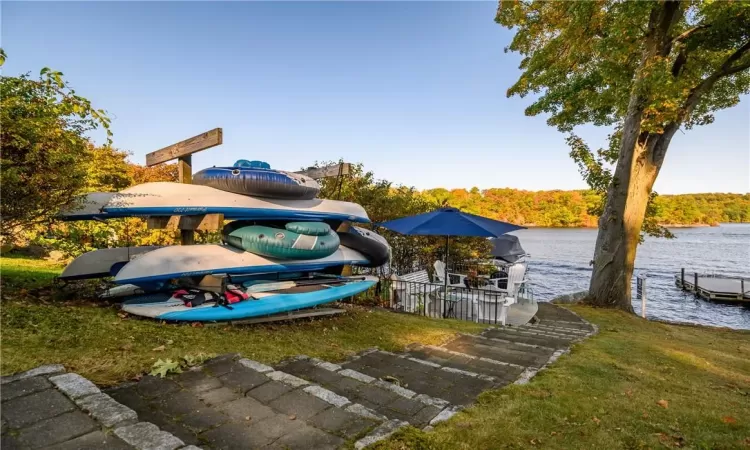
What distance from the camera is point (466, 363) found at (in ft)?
12.9

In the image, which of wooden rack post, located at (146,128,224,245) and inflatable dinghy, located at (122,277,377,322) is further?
wooden rack post, located at (146,128,224,245)

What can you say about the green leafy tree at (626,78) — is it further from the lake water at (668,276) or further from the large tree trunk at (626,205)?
the lake water at (668,276)

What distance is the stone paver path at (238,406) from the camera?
73.5 inches

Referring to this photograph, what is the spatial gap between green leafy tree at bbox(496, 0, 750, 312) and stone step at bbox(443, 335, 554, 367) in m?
7.74

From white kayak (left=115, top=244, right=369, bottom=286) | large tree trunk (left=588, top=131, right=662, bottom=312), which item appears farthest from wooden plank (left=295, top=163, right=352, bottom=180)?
large tree trunk (left=588, top=131, right=662, bottom=312)

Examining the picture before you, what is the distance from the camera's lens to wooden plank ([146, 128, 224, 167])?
5129 millimetres

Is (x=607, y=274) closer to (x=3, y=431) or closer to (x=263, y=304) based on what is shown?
(x=263, y=304)

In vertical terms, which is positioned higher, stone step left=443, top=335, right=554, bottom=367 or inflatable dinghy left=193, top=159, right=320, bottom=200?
inflatable dinghy left=193, top=159, right=320, bottom=200

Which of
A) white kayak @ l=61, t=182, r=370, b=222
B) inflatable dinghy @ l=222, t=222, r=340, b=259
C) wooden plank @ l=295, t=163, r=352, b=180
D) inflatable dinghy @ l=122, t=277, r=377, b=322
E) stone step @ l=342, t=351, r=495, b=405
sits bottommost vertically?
stone step @ l=342, t=351, r=495, b=405

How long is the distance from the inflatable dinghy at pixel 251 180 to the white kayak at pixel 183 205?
104 millimetres

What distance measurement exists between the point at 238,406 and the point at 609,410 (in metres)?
2.74

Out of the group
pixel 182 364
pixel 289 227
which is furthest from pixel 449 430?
pixel 289 227

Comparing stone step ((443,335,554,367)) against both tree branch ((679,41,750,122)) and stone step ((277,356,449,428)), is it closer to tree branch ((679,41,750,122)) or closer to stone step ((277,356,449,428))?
stone step ((277,356,449,428))

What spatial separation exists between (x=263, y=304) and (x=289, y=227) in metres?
1.14
